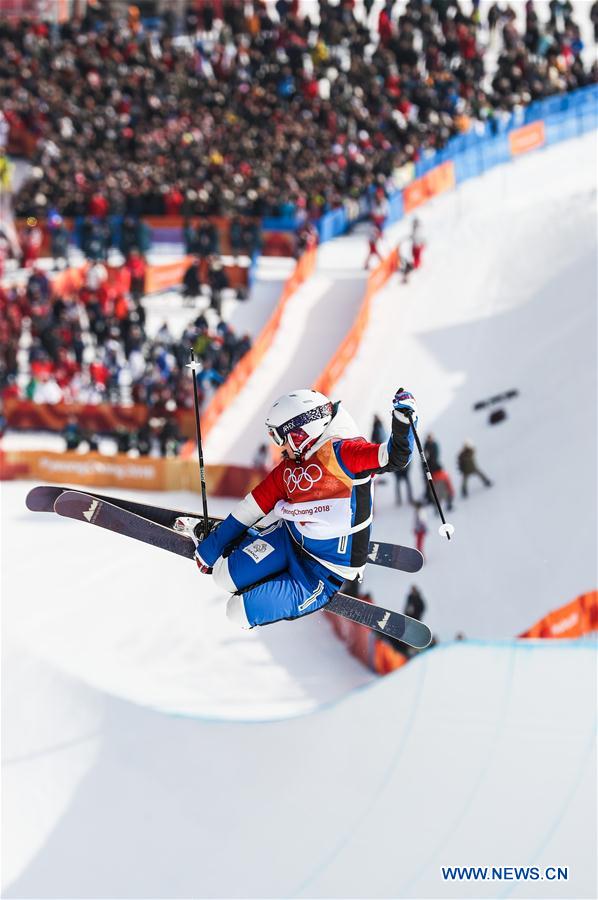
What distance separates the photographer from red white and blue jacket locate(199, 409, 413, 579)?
302 inches

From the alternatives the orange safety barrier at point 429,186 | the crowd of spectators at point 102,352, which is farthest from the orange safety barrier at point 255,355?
the orange safety barrier at point 429,186

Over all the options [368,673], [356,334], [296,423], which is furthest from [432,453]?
[296,423]

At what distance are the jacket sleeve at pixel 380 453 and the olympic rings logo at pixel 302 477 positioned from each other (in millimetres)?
199

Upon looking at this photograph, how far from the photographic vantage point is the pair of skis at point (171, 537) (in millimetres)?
8344

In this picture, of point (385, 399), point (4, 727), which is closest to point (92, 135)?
point (385, 399)

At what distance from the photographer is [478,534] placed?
1680cm

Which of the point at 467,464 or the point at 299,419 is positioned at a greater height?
the point at 299,419

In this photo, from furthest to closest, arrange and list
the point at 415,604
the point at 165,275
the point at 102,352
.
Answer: the point at 165,275 → the point at 102,352 → the point at 415,604

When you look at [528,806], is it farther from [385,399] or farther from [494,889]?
[385,399]

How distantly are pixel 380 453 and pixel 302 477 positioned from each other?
0.63 meters

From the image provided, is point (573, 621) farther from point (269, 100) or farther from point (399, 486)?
point (269, 100)

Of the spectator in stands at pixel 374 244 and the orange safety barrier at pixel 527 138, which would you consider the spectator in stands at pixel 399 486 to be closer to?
the spectator in stands at pixel 374 244

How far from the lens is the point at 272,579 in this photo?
800cm

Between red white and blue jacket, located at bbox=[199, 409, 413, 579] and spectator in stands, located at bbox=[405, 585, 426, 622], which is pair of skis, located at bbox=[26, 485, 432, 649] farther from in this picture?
spectator in stands, located at bbox=[405, 585, 426, 622]
